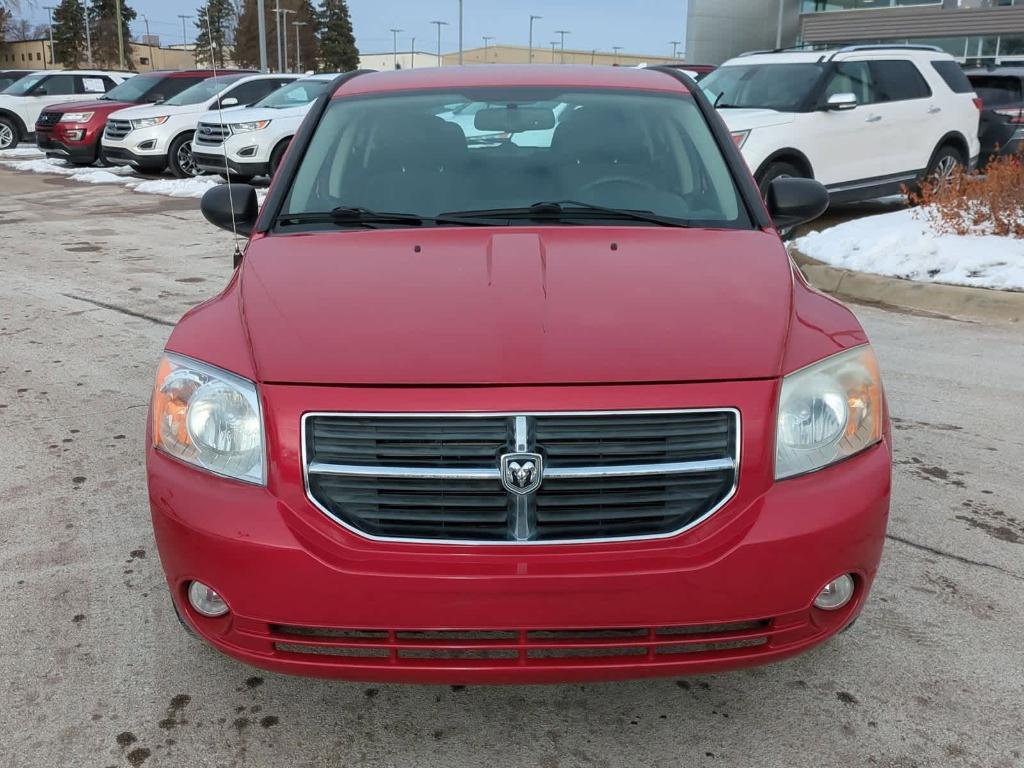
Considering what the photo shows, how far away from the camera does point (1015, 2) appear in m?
40.9

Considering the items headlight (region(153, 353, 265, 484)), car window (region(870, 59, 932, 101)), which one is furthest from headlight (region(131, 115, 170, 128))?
headlight (region(153, 353, 265, 484))

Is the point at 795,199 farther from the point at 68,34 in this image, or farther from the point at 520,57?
the point at 520,57

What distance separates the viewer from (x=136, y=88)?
66.6 ft

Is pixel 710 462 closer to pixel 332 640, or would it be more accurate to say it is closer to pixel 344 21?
pixel 332 640

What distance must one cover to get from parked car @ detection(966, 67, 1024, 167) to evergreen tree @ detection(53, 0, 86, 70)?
92112 mm

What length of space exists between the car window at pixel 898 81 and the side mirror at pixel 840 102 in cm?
82

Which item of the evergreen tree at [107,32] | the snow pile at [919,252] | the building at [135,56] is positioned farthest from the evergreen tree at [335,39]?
the snow pile at [919,252]

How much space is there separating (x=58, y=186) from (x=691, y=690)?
55.0ft

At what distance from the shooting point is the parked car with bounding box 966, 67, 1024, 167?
12.6 metres

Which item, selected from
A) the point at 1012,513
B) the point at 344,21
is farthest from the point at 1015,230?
the point at 344,21

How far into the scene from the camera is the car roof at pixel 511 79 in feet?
12.6

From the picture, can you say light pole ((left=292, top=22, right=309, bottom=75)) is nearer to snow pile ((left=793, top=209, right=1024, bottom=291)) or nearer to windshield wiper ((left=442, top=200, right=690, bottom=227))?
snow pile ((left=793, top=209, right=1024, bottom=291))

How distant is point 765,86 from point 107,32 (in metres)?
90.7

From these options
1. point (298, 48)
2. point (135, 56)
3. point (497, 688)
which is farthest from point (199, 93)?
point (135, 56)
